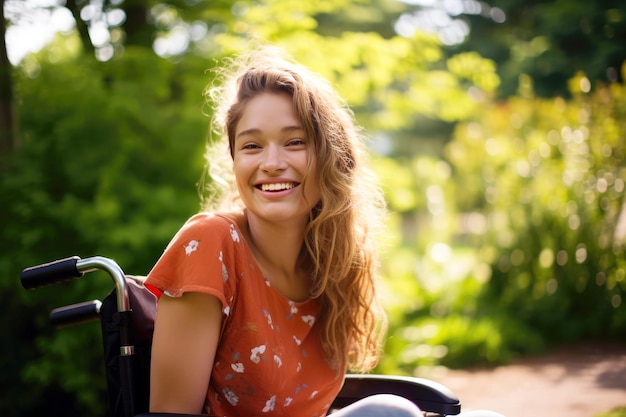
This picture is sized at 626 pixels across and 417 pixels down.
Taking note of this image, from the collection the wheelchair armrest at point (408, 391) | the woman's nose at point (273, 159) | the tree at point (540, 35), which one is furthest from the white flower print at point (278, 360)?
the tree at point (540, 35)

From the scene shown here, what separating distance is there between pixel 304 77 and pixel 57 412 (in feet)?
8.43

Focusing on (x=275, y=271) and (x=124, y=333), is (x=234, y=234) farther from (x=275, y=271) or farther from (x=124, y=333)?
(x=124, y=333)

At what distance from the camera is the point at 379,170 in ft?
13.5

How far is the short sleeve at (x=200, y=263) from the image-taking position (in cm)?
146

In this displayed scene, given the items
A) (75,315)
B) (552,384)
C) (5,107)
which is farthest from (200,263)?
(552,384)

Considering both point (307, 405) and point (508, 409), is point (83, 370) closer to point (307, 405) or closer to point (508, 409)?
point (307, 405)

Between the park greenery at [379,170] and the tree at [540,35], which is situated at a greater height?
the tree at [540,35]

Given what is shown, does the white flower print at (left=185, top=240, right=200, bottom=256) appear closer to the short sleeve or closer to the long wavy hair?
the short sleeve

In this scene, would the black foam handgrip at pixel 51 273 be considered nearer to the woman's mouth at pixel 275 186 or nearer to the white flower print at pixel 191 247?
the white flower print at pixel 191 247

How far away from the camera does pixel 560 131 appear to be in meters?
5.58

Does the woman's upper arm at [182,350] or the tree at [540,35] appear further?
the tree at [540,35]

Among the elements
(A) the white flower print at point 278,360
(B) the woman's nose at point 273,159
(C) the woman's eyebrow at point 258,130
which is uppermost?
(C) the woman's eyebrow at point 258,130

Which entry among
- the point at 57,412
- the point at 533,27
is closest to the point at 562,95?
the point at 533,27

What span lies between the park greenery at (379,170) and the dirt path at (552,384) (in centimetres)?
22
